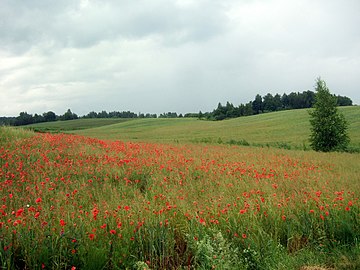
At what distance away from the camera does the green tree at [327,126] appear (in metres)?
24.2

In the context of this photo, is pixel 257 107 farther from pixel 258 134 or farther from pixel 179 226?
pixel 179 226

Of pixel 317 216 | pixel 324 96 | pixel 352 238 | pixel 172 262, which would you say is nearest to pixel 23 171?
pixel 172 262

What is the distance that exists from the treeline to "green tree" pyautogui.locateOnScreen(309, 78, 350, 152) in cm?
8393

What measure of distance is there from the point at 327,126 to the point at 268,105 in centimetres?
9785

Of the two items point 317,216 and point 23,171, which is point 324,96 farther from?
point 23,171

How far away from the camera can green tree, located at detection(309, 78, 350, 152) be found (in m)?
24.2

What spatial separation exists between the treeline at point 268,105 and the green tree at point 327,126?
83.9 m

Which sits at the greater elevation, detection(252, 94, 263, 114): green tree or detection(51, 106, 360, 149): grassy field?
detection(252, 94, 263, 114): green tree

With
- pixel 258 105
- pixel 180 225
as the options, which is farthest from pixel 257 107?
pixel 180 225

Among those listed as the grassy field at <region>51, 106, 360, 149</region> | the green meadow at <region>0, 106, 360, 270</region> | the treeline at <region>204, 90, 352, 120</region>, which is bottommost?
the grassy field at <region>51, 106, 360, 149</region>

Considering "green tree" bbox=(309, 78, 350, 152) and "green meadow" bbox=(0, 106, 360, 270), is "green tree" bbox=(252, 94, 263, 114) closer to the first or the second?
"green tree" bbox=(309, 78, 350, 152)

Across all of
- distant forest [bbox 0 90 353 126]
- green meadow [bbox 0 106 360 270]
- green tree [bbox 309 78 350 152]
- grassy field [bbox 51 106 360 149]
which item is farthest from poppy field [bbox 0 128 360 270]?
distant forest [bbox 0 90 353 126]

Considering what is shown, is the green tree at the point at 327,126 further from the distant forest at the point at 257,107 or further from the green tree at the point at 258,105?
the green tree at the point at 258,105

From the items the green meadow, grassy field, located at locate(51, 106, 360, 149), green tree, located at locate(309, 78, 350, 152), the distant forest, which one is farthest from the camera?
the distant forest
